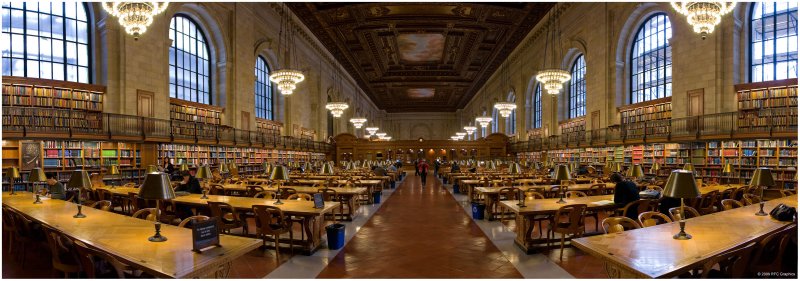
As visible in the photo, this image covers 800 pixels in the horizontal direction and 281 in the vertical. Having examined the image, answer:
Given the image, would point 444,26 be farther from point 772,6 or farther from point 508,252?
point 508,252

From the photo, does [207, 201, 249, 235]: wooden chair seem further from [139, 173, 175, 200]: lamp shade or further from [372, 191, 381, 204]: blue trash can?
[372, 191, 381, 204]: blue trash can

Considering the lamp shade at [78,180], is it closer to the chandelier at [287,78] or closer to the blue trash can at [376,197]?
the blue trash can at [376,197]

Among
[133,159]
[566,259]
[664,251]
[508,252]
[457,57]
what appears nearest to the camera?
[664,251]

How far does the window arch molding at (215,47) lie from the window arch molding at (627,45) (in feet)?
58.5

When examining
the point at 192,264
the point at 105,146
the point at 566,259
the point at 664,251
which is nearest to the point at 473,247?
the point at 566,259

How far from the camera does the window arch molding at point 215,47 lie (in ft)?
59.0

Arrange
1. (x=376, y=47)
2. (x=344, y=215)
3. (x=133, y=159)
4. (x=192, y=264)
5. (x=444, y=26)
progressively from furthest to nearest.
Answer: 1. (x=376, y=47)
2. (x=444, y=26)
3. (x=133, y=159)
4. (x=344, y=215)
5. (x=192, y=264)

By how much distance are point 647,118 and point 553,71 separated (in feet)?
15.8

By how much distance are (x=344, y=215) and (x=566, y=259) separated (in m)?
5.13

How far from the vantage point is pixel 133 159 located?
13922mm

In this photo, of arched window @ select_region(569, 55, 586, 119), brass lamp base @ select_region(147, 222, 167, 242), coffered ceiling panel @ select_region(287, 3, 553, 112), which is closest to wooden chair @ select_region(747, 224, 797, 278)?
brass lamp base @ select_region(147, 222, 167, 242)

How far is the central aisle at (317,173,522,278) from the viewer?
5.17 metres

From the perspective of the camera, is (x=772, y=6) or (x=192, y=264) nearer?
(x=192, y=264)

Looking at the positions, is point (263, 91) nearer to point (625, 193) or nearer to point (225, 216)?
point (225, 216)
